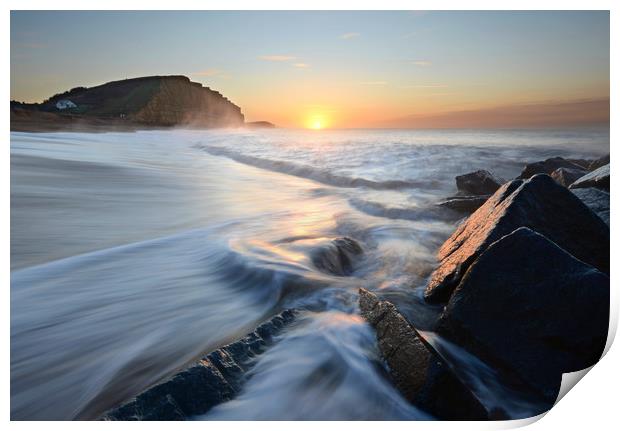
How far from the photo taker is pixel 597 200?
10.3 feet

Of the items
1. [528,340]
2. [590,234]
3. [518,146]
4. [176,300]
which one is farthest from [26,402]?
[518,146]

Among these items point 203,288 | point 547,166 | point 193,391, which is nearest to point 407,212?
point 547,166

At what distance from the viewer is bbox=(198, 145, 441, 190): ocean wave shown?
6938 millimetres

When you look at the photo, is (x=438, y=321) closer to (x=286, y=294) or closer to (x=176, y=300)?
(x=286, y=294)

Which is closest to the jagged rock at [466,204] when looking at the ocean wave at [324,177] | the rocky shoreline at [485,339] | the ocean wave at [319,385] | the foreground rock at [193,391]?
the ocean wave at [324,177]

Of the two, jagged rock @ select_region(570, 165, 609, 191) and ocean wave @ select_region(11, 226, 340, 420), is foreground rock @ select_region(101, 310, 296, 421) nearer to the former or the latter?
ocean wave @ select_region(11, 226, 340, 420)

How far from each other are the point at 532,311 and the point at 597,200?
1826 mm

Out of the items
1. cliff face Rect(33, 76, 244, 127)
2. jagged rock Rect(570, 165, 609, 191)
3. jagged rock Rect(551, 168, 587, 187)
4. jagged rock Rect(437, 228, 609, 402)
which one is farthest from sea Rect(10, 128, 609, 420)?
cliff face Rect(33, 76, 244, 127)

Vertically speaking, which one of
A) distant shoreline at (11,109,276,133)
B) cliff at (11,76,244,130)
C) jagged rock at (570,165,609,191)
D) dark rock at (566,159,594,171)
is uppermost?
cliff at (11,76,244,130)

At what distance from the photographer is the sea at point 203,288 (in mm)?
1812

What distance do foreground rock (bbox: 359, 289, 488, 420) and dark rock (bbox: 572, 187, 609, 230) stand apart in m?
2.18

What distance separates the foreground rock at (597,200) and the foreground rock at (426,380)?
7.14 feet

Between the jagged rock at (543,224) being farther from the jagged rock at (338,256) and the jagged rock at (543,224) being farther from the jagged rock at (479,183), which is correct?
the jagged rock at (479,183)
